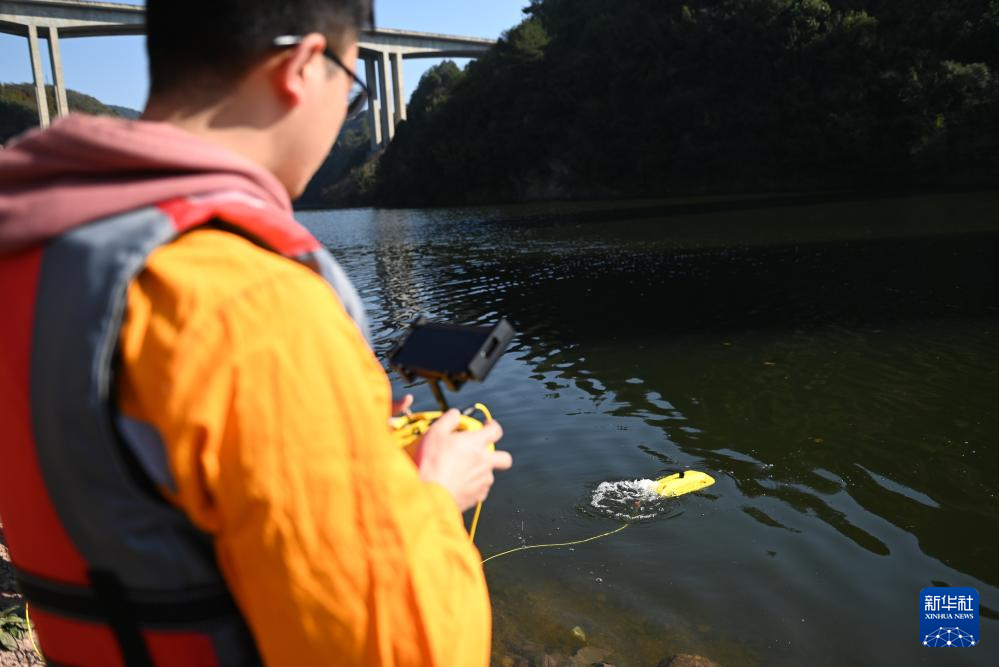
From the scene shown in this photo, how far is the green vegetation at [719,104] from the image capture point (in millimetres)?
42281

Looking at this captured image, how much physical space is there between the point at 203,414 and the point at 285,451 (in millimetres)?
103

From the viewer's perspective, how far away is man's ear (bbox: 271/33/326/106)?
1105 millimetres

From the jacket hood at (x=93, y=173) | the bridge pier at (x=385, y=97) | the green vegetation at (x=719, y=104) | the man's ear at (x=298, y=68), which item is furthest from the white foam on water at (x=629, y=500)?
the bridge pier at (x=385, y=97)

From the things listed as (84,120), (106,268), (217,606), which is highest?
(84,120)

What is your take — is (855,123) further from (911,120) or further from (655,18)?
(655,18)

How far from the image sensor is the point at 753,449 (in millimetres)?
8492

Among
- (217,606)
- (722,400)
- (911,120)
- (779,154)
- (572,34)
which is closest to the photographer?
(217,606)

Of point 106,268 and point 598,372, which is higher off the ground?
point 106,268

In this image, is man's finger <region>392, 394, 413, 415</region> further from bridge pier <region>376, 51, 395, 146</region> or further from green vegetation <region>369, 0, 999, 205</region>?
bridge pier <region>376, 51, 395, 146</region>

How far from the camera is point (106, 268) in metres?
0.92

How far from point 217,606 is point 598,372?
10856mm

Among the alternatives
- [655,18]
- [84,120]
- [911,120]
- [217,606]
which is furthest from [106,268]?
[655,18]

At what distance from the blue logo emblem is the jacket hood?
19.4 feet

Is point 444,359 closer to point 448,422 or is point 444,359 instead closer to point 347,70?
point 448,422
